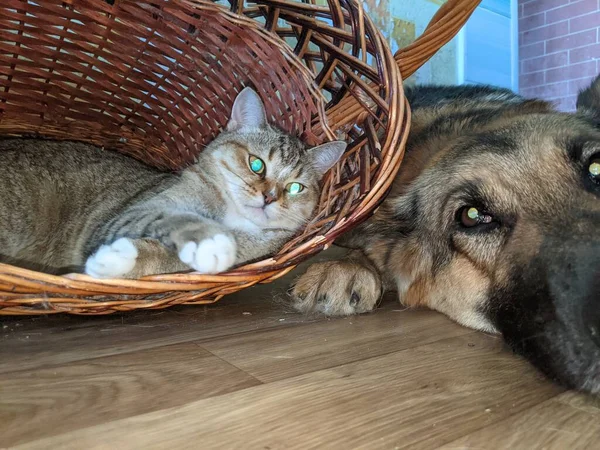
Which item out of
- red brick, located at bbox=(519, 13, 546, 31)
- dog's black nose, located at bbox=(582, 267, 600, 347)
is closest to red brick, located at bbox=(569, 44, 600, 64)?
red brick, located at bbox=(519, 13, 546, 31)

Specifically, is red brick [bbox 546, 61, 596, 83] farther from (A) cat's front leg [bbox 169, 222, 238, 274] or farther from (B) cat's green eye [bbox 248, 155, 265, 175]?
(A) cat's front leg [bbox 169, 222, 238, 274]

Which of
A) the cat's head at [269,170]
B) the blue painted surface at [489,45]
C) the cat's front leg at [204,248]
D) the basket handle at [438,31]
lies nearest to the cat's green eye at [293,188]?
the cat's head at [269,170]

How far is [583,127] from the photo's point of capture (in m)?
1.43

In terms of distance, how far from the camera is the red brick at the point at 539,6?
5.69 meters

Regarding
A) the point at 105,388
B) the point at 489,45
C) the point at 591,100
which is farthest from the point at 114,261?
the point at 489,45

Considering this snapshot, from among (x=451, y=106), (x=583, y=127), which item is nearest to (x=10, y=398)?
(x=583, y=127)

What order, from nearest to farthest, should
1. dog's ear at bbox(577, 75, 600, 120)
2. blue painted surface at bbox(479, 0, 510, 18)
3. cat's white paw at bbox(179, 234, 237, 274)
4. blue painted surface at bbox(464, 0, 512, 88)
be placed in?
cat's white paw at bbox(179, 234, 237, 274) → dog's ear at bbox(577, 75, 600, 120) → blue painted surface at bbox(464, 0, 512, 88) → blue painted surface at bbox(479, 0, 510, 18)

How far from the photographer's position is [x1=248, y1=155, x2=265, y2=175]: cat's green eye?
1.58 m

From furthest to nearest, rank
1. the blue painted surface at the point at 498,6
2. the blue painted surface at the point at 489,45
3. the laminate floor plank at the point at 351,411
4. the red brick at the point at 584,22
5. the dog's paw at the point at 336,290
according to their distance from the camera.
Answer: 1. the red brick at the point at 584,22
2. the blue painted surface at the point at 498,6
3. the blue painted surface at the point at 489,45
4. the dog's paw at the point at 336,290
5. the laminate floor plank at the point at 351,411

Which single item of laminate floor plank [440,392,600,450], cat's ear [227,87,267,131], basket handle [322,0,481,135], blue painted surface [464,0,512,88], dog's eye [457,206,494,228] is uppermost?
blue painted surface [464,0,512,88]

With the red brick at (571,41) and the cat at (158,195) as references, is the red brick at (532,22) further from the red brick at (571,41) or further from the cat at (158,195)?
the cat at (158,195)

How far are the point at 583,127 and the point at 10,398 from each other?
4.96 feet

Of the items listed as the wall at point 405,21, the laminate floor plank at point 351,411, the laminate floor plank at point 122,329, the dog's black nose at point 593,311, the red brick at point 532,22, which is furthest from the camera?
the red brick at point 532,22

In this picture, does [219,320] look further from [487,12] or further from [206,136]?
[487,12]
